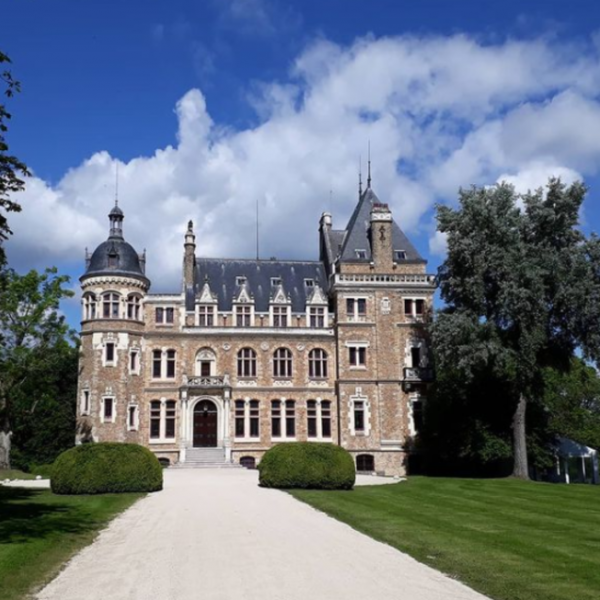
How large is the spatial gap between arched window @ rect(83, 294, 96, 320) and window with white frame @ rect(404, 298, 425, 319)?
18747 millimetres

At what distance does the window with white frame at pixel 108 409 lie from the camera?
4078 centimetres

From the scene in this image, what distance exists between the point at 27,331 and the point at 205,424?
11714 mm

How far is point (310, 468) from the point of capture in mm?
24469

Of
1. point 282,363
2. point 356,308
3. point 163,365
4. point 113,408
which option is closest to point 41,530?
point 113,408

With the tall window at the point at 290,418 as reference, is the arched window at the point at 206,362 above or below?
above

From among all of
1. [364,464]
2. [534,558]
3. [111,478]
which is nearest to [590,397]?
[364,464]

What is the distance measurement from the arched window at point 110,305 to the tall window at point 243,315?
23.6 ft

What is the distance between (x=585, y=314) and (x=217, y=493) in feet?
64.2

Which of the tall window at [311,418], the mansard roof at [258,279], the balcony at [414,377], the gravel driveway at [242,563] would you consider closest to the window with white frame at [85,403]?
the mansard roof at [258,279]

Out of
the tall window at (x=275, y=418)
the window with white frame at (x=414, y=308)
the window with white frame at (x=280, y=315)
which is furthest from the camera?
the window with white frame at (x=280, y=315)

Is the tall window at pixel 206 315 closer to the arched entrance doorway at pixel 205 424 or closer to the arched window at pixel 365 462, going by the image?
the arched entrance doorway at pixel 205 424

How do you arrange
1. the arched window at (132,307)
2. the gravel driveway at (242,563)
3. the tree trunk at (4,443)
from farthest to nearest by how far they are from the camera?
the arched window at (132,307)
the tree trunk at (4,443)
the gravel driveway at (242,563)

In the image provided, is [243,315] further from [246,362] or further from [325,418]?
[325,418]

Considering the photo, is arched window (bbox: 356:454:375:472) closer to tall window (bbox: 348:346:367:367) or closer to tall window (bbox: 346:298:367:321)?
tall window (bbox: 348:346:367:367)
